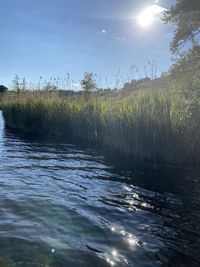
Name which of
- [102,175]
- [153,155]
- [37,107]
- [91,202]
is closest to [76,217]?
[91,202]

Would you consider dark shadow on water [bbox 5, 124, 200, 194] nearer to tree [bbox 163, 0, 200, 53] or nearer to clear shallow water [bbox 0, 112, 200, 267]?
clear shallow water [bbox 0, 112, 200, 267]

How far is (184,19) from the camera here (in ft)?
53.2

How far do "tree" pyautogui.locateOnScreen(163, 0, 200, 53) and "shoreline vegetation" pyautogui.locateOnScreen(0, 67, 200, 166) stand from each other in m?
3.21

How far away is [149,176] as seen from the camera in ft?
29.1

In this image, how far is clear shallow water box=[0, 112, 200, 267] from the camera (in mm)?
4191

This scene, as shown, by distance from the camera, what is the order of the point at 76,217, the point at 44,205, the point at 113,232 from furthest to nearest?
1. the point at 44,205
2. the point at 76,217
3. the point at 113,232

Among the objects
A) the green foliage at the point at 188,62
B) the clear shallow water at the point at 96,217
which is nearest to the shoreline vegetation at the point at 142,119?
the green foliage at the point at 188,62

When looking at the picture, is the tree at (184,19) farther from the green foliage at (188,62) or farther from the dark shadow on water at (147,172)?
the dark shadow on water at (147,172)

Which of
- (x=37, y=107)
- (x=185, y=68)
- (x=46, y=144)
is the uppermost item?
(x=185, y=68)

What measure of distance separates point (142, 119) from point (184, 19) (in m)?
7.37

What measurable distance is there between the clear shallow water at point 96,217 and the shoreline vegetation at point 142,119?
1.34m

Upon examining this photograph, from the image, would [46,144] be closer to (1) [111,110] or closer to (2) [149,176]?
(1) [111,110]

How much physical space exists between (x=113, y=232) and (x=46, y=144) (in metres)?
9.97

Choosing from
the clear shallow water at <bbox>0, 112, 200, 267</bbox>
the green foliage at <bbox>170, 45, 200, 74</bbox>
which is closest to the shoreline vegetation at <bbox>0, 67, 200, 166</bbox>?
the green foliage at <bbox>170, 45, 200, 74</bbox>
